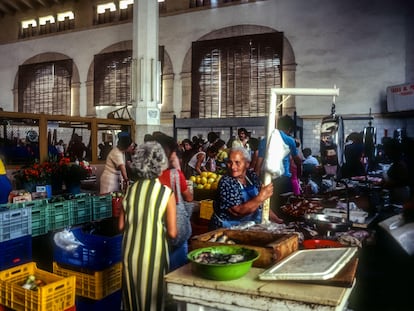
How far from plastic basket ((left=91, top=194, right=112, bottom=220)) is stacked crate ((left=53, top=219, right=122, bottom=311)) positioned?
3.85 ft

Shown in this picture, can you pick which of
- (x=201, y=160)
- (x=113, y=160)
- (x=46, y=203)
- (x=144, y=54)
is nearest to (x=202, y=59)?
(x=144, y=54)

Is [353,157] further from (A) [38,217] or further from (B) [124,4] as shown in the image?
(B) [124,4]

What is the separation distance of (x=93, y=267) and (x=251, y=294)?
2.03 metres

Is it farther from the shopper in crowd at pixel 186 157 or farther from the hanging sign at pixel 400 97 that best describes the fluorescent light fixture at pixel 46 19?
the hanging sign at pixel 400 97

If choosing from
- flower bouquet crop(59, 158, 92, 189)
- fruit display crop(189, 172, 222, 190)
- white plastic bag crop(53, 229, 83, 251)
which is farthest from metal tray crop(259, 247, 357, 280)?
flower bouquet crop(59, 158, 92, 189)

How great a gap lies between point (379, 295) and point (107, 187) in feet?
12.1

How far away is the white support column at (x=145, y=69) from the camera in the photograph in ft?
36.1

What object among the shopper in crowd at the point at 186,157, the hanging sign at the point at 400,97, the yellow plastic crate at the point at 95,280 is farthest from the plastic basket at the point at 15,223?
the hanging sign at the point at 400,97

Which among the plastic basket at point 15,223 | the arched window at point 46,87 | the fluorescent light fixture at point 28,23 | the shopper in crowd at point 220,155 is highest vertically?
the fluorescent light fixture at point 28,23

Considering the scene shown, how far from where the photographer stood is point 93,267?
11.6 feet

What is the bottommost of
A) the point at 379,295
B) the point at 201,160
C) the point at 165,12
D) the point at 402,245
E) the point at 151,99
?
the point at 379,295

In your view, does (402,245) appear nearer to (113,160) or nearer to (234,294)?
(234,294)

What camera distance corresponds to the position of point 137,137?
10.9 meters

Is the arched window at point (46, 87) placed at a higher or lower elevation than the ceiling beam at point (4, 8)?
lower
